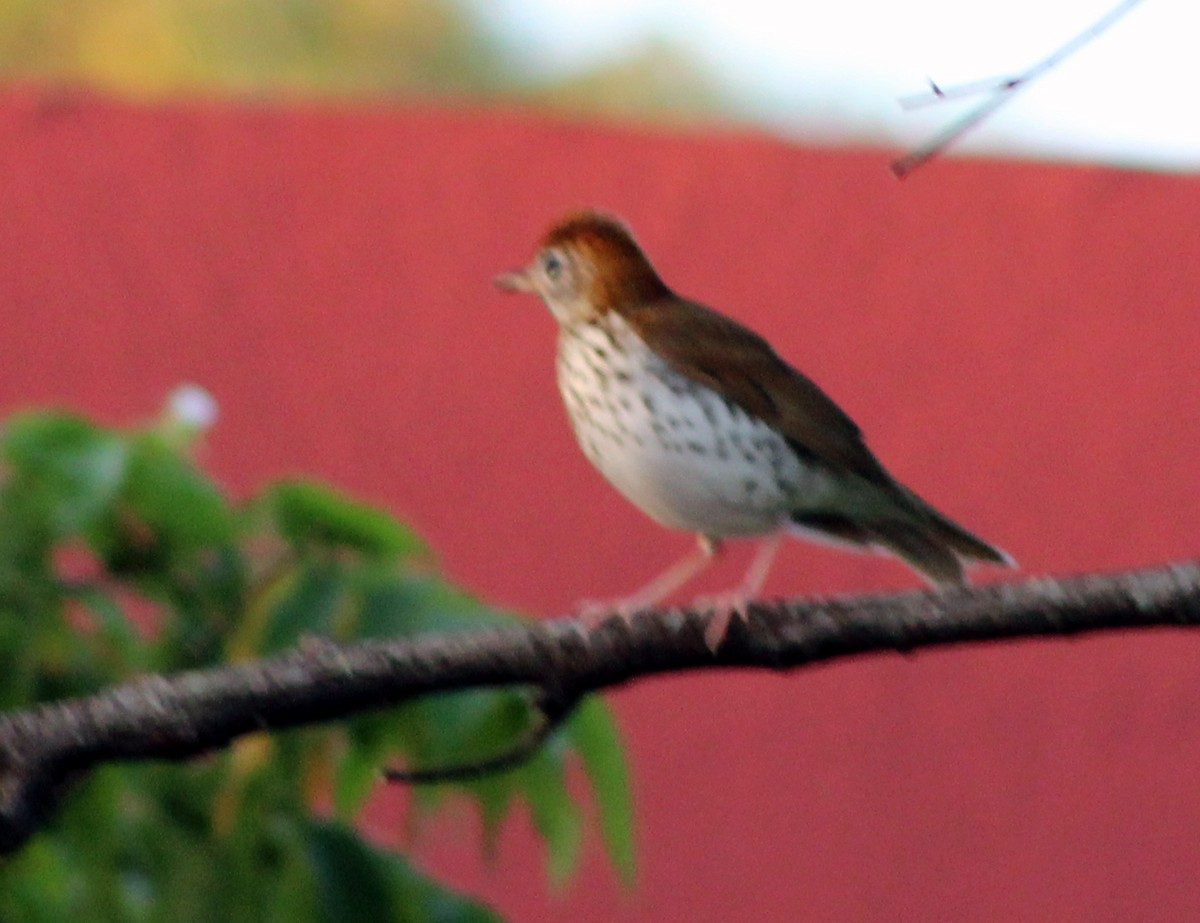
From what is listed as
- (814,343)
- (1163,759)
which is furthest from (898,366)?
(1163,759)

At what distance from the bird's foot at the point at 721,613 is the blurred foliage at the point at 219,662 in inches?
17.8

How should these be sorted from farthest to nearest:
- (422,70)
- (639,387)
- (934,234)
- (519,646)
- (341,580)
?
(422,70) < (934,234) < (341,580) < (639,387) < (519,646)

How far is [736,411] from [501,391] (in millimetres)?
1891

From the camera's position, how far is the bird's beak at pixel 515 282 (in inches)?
63.6

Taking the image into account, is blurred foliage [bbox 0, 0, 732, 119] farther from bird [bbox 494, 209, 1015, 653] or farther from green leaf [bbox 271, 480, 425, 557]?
bird [bbox 494, 209, 1015, 653]

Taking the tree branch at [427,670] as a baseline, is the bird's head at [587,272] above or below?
above

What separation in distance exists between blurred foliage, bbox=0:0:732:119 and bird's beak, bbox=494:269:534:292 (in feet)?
24.7

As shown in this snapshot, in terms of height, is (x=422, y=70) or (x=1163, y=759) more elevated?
(x=422, y=70)

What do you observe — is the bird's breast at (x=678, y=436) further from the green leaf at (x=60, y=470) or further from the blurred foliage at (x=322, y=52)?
the blurred foliage at (x=322, y=52)

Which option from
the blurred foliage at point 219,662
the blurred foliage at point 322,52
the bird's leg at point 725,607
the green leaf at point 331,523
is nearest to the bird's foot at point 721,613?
the bird's leg at point 725,607

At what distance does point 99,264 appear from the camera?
361 cm

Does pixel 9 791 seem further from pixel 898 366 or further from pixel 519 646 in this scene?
pixel 898 366

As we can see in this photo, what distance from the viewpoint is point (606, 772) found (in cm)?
181

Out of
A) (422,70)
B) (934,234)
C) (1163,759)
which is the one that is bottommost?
(1163,759)
